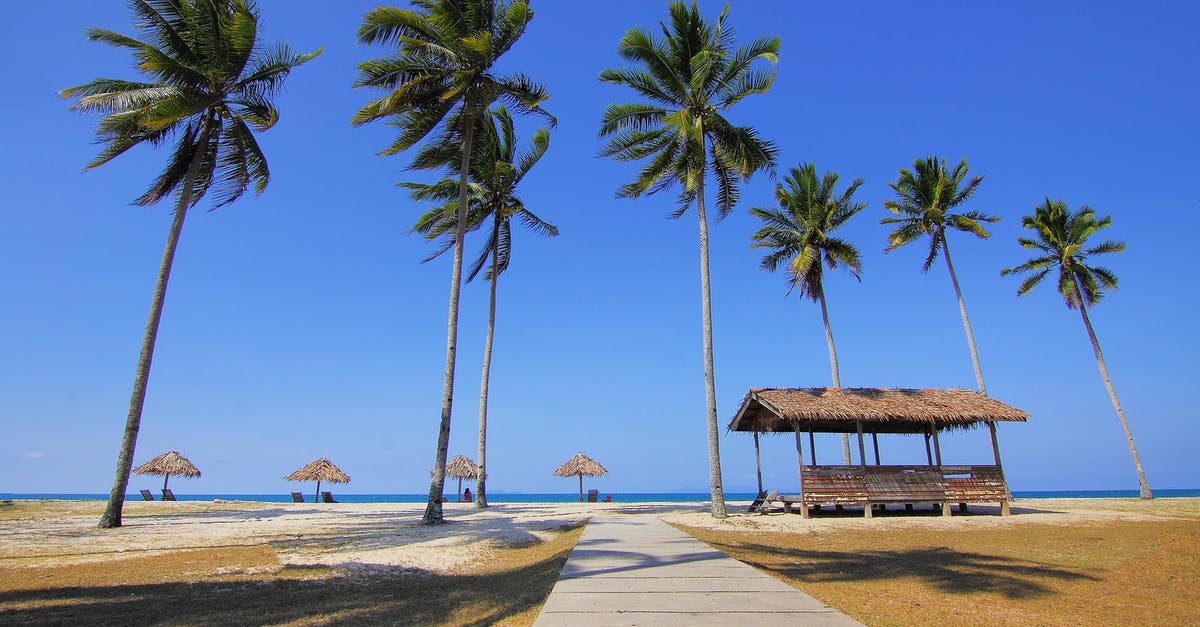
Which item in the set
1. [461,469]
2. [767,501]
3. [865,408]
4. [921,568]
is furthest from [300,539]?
[461,469]

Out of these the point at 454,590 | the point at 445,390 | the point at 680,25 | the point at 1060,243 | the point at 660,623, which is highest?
the point at 680,25

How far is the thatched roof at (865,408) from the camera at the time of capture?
18969 millimetres

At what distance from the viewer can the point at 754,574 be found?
21.2 ft

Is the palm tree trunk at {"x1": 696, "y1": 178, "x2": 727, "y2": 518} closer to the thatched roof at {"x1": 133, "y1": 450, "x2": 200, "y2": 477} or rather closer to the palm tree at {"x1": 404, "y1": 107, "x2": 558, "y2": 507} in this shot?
the palm tree at {"x1": 404, "y1": 107, "x2": 558, "y2": 507}

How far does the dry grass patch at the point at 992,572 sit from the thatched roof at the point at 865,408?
4.24m

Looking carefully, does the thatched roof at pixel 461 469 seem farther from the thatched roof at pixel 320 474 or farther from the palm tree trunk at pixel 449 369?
the palm tree trunk at pixel 449 369

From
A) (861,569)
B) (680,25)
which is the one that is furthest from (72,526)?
(680,25)

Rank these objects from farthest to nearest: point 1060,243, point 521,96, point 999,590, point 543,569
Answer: point 1060,243, point 521,96, point 543,569, point 999,590

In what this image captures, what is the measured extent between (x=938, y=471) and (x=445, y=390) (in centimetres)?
1631

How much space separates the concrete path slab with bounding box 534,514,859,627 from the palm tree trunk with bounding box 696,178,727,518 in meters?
9.94

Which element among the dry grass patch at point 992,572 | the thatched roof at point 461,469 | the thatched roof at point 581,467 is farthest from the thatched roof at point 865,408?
the thatched roof at point 461,469

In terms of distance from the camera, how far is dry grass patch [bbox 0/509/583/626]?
6270mm

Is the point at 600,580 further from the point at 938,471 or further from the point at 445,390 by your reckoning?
the point at 938,471

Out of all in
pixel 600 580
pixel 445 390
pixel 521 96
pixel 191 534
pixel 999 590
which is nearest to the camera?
pixel 600 580
